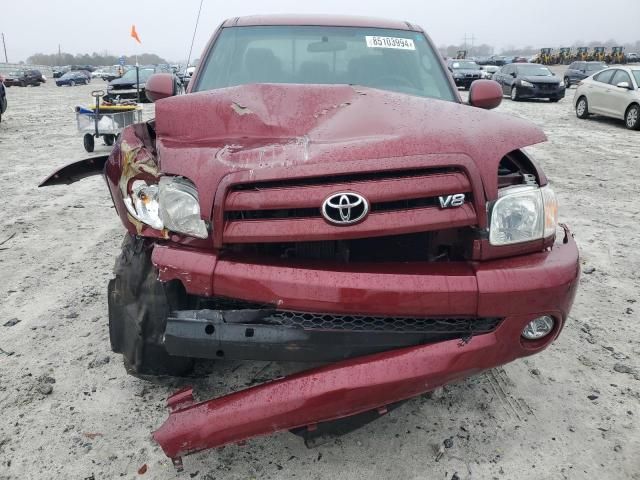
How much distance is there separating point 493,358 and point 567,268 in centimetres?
44

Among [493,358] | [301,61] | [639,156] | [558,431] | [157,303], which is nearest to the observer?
[493,358]

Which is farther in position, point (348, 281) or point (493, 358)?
point (493, 358)

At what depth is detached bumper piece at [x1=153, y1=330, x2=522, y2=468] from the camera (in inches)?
71.0

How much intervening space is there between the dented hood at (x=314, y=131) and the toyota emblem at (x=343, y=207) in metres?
0.10

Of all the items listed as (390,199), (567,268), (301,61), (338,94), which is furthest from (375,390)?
(301,61)

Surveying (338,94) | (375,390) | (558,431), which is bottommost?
(558,431)

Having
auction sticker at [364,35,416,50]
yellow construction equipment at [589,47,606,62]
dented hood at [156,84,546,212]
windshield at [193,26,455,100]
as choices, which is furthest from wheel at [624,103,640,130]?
yellow construction equipment at [589,47,606,62]

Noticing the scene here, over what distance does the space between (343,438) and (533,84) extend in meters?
19.0

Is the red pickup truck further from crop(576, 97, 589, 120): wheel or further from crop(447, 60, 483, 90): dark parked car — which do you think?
crop(447, 60, 483, 90): dark parked car

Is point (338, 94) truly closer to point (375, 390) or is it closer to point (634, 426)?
point (375, 390)

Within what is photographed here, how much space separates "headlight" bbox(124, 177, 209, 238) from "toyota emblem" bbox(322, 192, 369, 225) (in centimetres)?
47

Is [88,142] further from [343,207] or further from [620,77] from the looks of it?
[620,77]

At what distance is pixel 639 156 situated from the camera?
30.0 feet

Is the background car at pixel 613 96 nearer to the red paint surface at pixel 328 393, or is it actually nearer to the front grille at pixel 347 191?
the front grille at pixel 347 191
